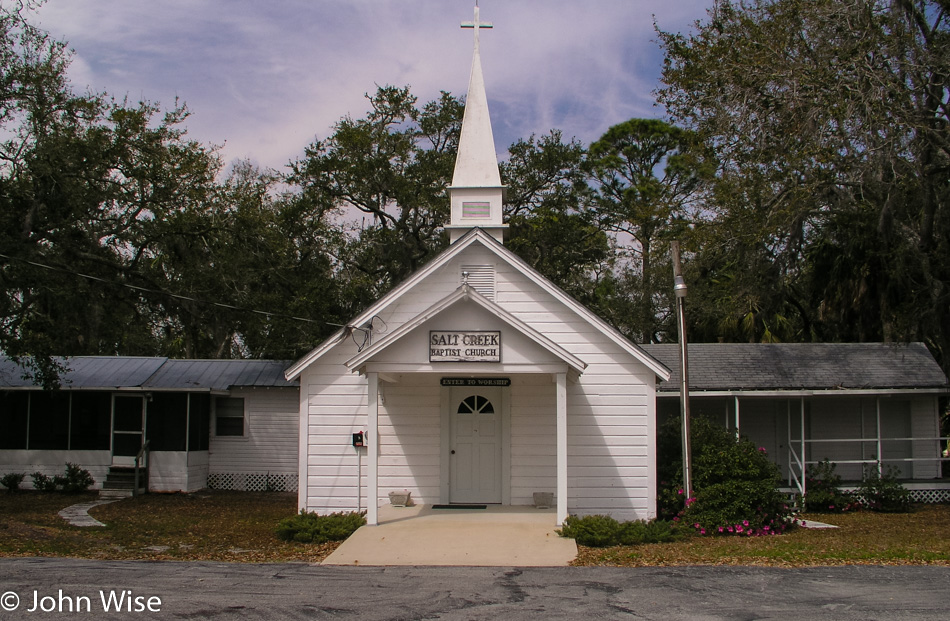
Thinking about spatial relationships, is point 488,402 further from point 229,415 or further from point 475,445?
point 229,415

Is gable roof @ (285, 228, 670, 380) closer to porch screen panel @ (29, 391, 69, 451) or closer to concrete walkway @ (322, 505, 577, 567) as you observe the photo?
concrete walkway @ (322, 505, 577, 567)

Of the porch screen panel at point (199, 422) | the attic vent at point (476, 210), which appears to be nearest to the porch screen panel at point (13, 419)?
the porch screen panel at point (199, 422)

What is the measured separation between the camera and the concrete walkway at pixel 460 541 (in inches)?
455

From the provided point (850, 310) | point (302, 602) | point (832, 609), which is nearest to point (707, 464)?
point (832, 609)

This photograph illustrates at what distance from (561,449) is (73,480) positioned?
14759 mm

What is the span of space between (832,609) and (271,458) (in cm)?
1733

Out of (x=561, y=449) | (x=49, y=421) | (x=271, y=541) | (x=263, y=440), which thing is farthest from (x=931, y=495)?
(x=49, y=421)

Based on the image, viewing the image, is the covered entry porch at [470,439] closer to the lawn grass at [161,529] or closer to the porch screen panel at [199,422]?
the lawn grass at [161,529]

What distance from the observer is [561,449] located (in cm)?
1381

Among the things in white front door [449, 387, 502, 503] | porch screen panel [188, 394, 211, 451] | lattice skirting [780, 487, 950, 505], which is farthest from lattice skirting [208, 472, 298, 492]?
lattice skirting [780, 487, 950, 505]

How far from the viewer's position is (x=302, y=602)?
8.90m

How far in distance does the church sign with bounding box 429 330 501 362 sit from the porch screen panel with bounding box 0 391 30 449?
14707 mm

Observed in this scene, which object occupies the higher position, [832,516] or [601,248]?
[601,248]

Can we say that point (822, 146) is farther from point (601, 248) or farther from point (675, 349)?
point (601, 248)
